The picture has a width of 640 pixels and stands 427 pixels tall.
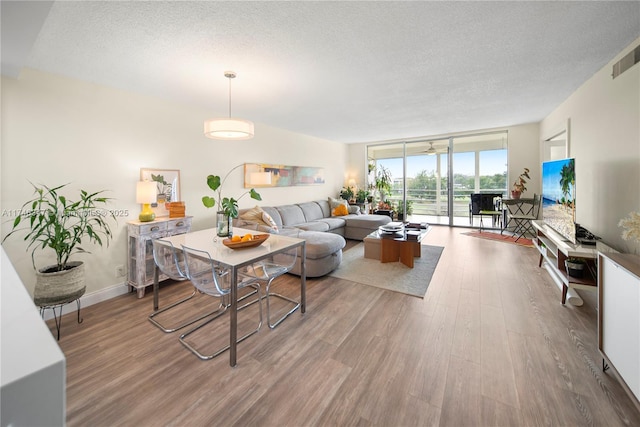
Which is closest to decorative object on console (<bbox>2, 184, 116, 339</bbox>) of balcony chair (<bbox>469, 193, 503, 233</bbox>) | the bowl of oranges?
the bowl of oranges

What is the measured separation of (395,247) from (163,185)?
3.40 m

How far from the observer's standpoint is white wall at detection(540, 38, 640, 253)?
230cm

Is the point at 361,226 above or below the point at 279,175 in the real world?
below

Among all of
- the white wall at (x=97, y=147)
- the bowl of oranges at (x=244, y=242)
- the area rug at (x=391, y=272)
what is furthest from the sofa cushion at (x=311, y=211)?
the bowl of oranges at (x=244, y=242)

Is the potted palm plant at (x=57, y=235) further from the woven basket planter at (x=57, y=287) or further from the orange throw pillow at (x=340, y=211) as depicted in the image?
the orange throw pillow at (x=340, y=211)

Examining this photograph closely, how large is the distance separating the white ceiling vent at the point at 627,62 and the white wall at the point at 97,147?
468 centimetres

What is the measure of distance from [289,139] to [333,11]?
13.1 ft

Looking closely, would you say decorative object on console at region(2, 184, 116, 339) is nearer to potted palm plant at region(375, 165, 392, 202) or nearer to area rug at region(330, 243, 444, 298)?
area rug at region(330, 243, 444, 298)

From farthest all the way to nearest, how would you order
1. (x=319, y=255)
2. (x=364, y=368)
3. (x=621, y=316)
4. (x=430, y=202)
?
(x=430, y=202)
(x=319, y=255)
(x=364, y=368)
(x=621, y=316)

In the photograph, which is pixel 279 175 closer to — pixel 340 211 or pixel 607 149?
pixel 340 211

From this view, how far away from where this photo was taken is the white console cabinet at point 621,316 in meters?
1.38

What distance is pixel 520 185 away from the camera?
→ 5461mm

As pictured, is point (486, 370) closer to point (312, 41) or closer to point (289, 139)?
point (312, 41)

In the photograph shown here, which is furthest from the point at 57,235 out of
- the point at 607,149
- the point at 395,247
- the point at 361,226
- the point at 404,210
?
the point at 404,210
